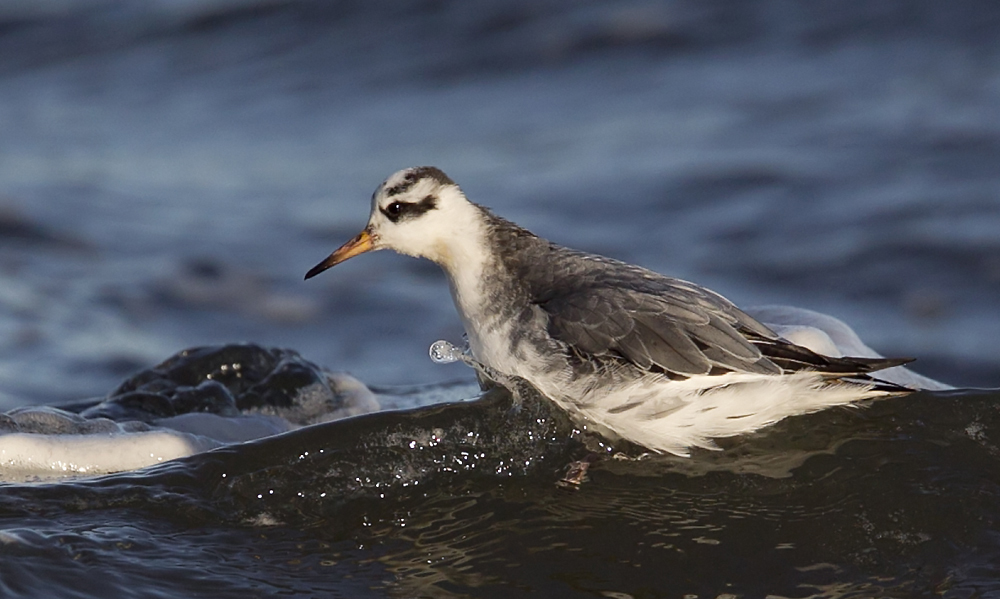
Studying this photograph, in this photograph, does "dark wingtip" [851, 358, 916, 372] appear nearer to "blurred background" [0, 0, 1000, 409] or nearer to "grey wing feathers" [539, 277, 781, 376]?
"grey wing feathers" [539, 277, 781, 376]

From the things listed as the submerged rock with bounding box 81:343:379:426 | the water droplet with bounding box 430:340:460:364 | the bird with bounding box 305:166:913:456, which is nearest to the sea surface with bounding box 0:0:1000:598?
the bird with bounding box 305:166:913:456

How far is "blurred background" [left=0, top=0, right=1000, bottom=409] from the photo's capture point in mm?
9047

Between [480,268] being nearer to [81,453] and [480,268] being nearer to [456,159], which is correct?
[81,453]

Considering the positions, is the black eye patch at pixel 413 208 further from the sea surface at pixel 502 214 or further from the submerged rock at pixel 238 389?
the submerged rock at pixel 238 389

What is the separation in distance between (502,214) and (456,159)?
119 cm

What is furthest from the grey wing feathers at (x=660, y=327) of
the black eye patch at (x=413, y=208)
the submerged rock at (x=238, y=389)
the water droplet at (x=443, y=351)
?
the submerged rock at (x=238, y=389)

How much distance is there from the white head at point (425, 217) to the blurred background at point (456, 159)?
2.65 m

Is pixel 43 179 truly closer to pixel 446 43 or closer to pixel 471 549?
pixel 446 43

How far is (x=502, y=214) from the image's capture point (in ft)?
34.0

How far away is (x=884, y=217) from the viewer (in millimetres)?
10008

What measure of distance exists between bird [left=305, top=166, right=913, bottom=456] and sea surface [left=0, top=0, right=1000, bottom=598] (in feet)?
0.49

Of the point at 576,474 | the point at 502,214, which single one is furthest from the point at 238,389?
the point at 502,214

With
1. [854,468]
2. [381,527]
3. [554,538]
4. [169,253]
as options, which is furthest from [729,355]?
[169,253]

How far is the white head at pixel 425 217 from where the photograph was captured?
543 cm
